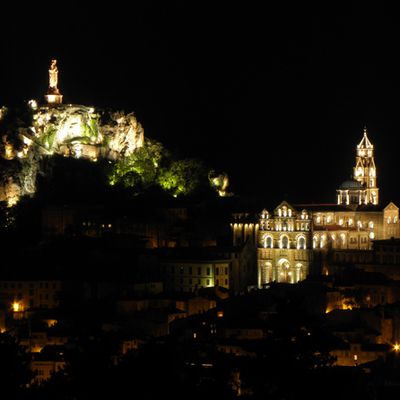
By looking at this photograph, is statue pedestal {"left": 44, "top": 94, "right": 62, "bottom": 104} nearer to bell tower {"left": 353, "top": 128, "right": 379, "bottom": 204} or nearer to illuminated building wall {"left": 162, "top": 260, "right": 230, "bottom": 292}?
bell tower {"left": 353, "top": 128, "right": 379, "bottom": 204}

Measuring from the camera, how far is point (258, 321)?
7131 cm

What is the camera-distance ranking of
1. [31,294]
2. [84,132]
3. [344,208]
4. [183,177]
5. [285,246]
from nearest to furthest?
[31,294] < [285,246] < [344,208] < [183,177] < [84,132]

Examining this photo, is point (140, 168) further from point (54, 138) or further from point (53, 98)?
point (53, 98)

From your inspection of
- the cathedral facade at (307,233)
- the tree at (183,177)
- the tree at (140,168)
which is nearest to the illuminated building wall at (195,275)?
the cathedral facade at (307,233)

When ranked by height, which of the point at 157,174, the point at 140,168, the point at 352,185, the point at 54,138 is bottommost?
the point at 352,185

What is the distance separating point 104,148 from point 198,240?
738 inches

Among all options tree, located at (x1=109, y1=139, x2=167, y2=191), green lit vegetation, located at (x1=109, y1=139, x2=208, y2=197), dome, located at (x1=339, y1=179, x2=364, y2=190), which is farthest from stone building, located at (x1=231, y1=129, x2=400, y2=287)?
tree, located at (x1=109, y1=139, x2=167, y2=191)

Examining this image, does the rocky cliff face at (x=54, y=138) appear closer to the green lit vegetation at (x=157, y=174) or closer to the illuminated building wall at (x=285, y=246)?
the green lit vegetation at (x=157, y=174)

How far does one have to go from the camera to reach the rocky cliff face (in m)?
102

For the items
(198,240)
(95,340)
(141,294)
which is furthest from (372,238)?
(95,340)

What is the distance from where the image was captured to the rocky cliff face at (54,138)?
102250 mm

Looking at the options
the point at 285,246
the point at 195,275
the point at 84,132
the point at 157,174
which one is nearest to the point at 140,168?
the point at 157,174

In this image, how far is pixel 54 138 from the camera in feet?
350

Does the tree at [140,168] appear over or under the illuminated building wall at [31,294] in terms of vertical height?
over
